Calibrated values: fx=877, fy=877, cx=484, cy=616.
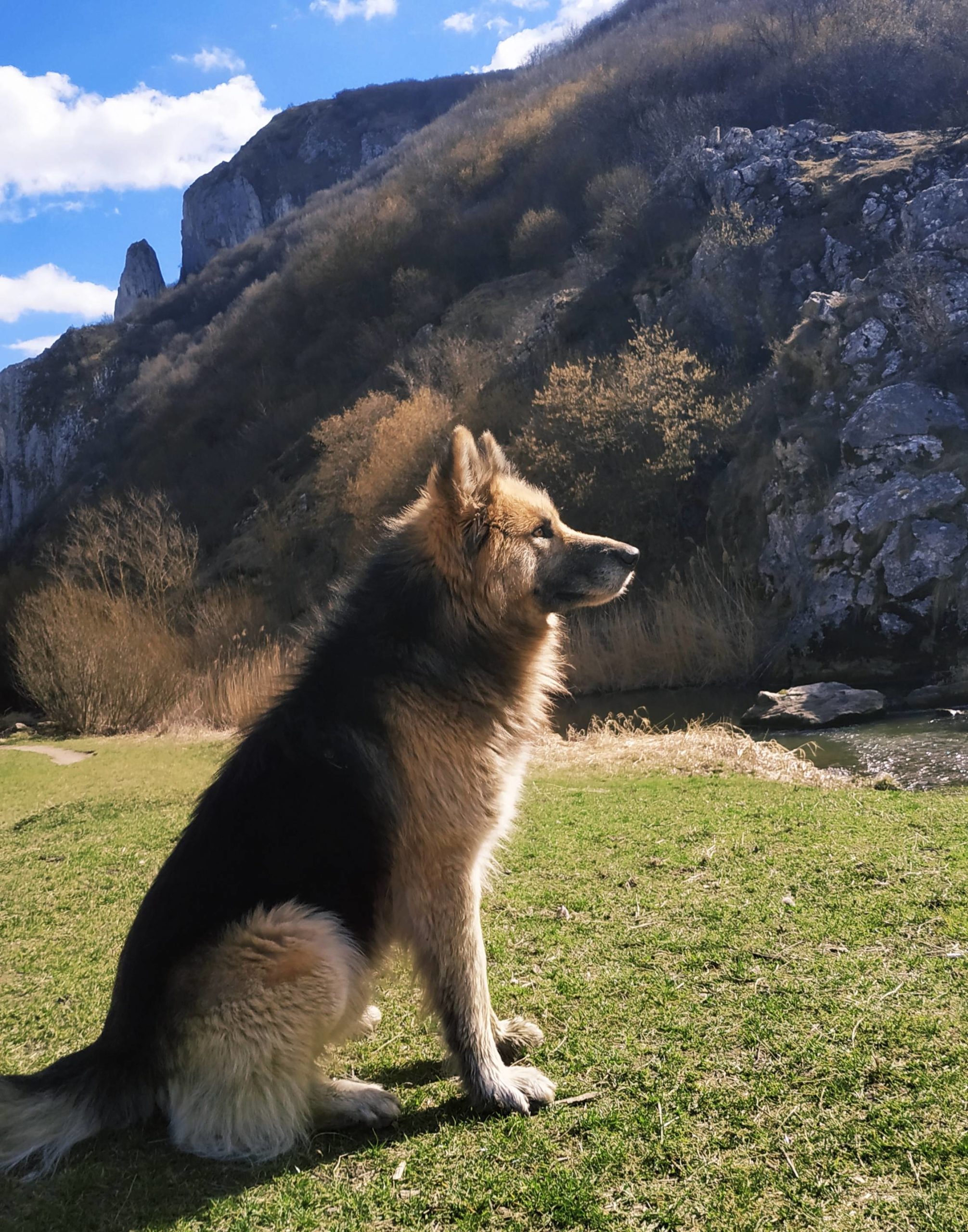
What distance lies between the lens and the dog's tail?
9.71 ft

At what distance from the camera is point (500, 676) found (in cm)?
389

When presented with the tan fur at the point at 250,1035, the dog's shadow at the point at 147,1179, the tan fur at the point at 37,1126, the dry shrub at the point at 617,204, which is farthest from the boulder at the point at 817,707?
the dry shrub at the point at 617,204

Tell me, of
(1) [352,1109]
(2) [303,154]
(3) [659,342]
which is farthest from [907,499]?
(2) [303,154]

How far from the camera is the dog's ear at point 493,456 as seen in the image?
440 centimetres

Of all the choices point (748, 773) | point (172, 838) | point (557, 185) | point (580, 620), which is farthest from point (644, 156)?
point (172, 838)

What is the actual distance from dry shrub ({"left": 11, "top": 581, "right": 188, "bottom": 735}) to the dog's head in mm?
16634

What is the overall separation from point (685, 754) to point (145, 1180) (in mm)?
8519

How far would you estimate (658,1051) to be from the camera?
3.24m

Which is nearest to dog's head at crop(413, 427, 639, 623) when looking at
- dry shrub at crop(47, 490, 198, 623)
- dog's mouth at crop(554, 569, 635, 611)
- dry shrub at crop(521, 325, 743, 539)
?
dog's mouth at crop(554, 569, 635, 611)

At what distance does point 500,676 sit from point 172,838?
460 cm

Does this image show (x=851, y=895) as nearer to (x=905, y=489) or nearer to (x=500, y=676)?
(x=500, y=676)

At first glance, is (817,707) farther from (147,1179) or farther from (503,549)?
(147,1179)

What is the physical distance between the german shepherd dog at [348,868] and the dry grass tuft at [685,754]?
5.25 metres

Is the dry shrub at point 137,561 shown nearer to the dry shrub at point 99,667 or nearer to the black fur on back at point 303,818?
the dry shrub at point 99,667
